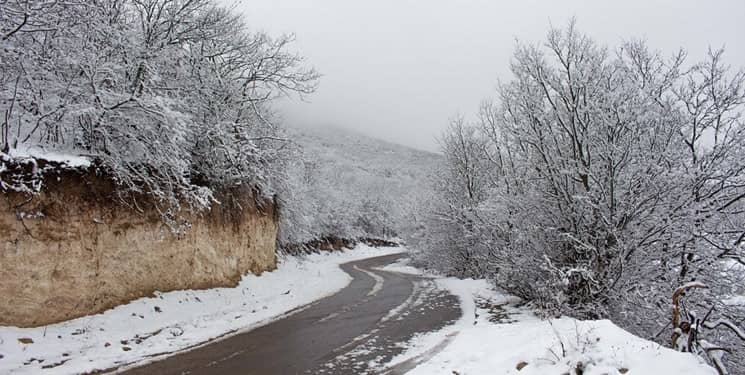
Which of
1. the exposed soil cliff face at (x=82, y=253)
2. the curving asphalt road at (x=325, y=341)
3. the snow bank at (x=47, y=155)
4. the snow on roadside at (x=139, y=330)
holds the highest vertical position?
the snow bank at (x=47, y=155)

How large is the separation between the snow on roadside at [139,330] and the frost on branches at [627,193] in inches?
303

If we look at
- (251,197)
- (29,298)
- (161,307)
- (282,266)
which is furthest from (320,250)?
(29,298)

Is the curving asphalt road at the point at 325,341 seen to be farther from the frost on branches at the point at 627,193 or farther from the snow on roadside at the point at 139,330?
the frost on branches at the point at 627,193

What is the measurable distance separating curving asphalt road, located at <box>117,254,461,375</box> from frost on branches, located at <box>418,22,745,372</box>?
356 centimetres

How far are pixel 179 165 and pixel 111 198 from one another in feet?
5.76

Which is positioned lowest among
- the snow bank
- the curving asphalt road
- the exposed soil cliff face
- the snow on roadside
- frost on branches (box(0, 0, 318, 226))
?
the curving asphalt road

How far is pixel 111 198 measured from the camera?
415 inches

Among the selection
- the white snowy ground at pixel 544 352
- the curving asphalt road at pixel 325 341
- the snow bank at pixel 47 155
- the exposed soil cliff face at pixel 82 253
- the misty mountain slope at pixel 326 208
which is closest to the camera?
the white snowy ground at pixel 544 352

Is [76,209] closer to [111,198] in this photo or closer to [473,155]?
[111,198]

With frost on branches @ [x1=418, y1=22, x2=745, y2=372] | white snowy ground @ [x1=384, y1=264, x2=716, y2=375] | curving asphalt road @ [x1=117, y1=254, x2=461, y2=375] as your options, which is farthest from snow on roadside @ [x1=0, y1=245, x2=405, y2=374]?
frost on branches @ [x1=418, y1=22, x2=745, y2=372]

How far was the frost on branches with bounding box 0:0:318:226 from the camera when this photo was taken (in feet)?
28.7

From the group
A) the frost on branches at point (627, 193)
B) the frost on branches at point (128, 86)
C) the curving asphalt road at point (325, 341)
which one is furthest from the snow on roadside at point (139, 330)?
the frost on branches at point (627, 193)

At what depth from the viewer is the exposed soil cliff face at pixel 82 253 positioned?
27.0 ft

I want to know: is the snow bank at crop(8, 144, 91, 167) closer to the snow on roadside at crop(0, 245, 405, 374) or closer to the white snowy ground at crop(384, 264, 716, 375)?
the snow on roadside at crop(0, 245, 405, 374)
